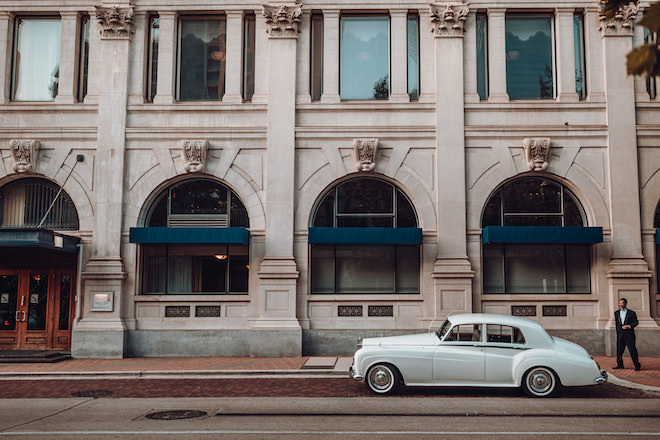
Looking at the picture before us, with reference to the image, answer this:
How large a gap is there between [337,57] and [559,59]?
6.69 metres

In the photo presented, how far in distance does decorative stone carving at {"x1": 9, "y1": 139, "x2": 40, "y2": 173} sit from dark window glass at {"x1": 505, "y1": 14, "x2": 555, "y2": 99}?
14408mm

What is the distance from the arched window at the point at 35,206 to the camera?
65.1 feet

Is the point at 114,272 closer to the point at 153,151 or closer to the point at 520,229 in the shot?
the point at 153,151

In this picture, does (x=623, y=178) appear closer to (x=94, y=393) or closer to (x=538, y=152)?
(x=538, y=152)

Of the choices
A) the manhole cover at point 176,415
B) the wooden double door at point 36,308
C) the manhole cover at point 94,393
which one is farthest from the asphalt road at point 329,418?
the wooden double door at point 36,308

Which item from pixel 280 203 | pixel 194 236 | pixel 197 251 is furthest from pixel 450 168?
pixel 197 251

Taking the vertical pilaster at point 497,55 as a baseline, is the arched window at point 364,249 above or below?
below

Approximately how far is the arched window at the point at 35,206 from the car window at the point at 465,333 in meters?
12.4

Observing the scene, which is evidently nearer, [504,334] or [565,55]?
[504,334]

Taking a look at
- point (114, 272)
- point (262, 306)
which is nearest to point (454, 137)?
point (262, 306)

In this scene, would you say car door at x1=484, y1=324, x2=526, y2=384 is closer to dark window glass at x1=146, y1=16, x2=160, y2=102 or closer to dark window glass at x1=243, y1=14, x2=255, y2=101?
dark window glass at x1=243, y1=14, x2=255, y2=101

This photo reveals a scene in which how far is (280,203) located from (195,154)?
2.91 metres

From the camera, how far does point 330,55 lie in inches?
785

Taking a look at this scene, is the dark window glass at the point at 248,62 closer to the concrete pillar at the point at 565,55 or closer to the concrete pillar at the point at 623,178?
the concrete pillar at the point at 565,55
